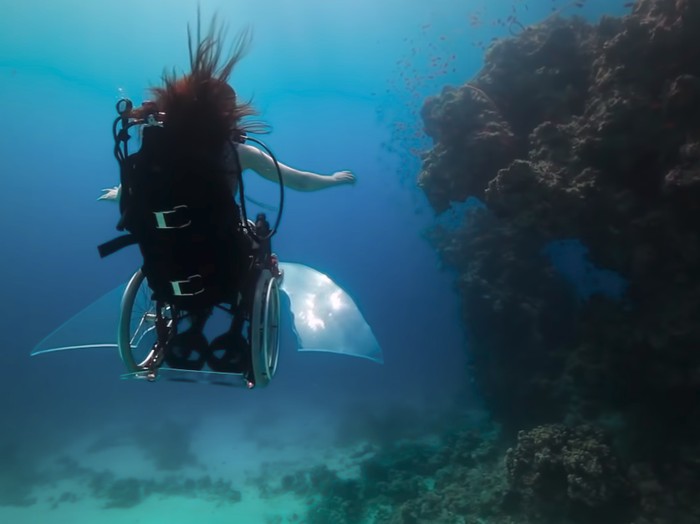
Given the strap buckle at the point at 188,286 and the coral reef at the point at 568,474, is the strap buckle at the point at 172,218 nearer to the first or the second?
the strap buckle at the point at 188,286

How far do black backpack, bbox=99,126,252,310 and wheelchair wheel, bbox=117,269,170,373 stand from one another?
0.48 m

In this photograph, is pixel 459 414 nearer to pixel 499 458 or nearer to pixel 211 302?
pixel 499 458

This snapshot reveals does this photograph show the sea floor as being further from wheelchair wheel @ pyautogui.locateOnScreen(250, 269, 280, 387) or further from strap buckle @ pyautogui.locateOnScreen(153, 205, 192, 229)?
strap buckle @ pyautogui.locateOnScreen(153, 205, 192, 229)

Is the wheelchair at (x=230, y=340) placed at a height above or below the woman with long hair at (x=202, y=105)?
below

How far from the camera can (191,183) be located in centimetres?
268

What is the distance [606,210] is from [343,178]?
732 centimetres

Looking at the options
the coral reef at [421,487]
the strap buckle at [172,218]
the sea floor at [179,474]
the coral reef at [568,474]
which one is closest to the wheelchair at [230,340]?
the strap buckle at [172,218]

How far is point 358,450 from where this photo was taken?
18656mm

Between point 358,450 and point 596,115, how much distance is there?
15823mm

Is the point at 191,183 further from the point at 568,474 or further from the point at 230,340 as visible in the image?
the point at 568,474

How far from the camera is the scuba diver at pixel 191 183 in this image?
2662 millimetres

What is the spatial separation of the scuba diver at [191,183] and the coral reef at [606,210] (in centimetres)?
756

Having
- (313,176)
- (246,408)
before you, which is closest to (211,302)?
(313,176)

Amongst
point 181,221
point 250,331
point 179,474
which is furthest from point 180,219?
point 179,474
